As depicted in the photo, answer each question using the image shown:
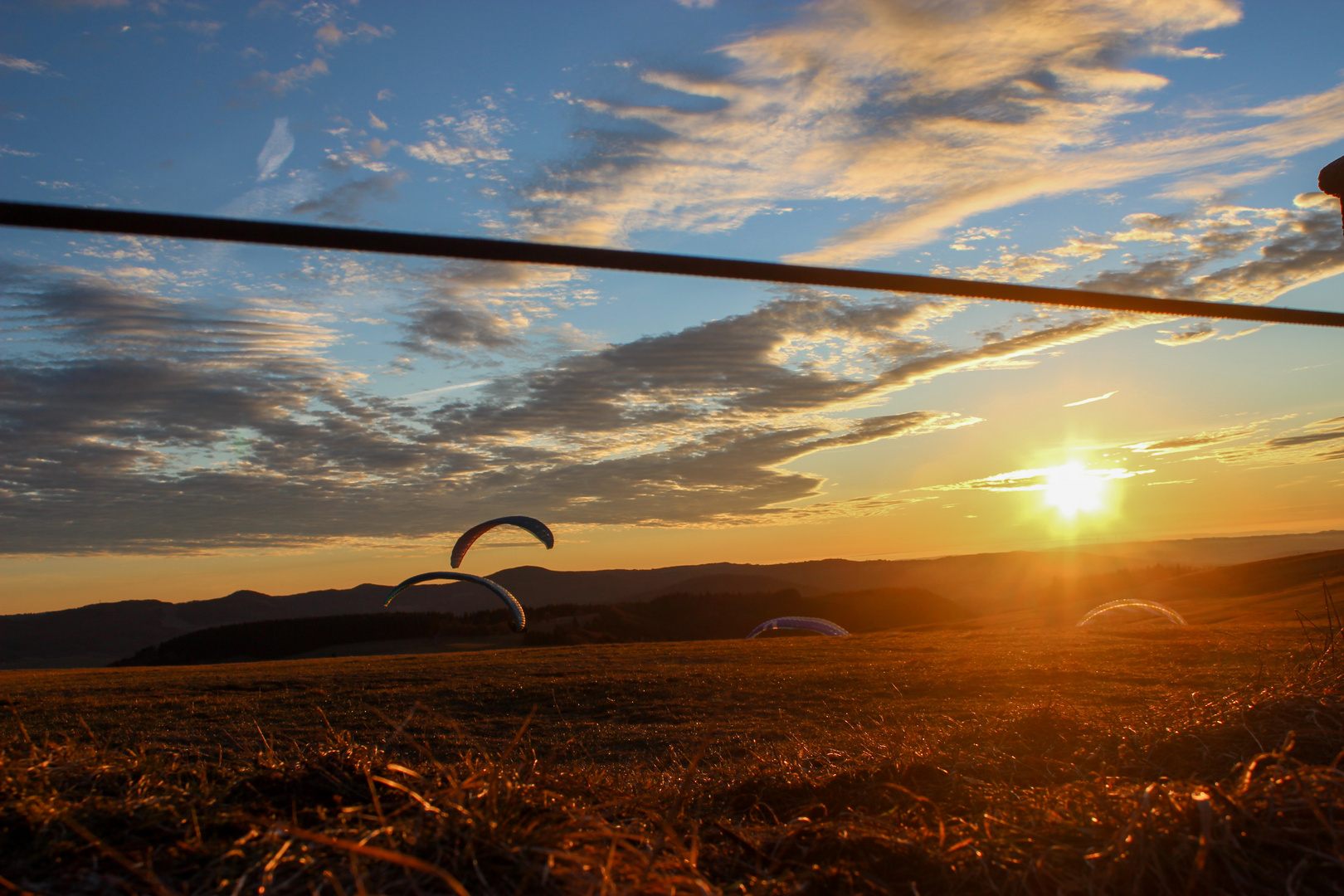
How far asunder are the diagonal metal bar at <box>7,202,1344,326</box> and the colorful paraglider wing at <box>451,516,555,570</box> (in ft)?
97.1

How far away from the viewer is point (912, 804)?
63.8 inches

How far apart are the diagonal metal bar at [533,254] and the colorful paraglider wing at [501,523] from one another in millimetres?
29596

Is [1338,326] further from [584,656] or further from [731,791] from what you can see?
[584,656]

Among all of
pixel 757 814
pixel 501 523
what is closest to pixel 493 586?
pixel 501 523

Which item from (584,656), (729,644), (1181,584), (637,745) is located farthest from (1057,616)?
(637,745)

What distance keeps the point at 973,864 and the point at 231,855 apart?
3.55 ft

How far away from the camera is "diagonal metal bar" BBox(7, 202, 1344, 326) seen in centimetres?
105

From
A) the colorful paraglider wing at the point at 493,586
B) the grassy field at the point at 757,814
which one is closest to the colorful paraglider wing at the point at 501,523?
the colorful paraglider wing at the point at 493,586

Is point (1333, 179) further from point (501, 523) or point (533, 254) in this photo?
point (501, 523)

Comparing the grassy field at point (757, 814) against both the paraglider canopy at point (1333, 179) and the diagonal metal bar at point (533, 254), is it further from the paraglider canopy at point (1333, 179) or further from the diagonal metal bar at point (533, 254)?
the paraglider canopy at point (1333, 179)

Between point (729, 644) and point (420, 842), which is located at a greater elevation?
point (420, 842)

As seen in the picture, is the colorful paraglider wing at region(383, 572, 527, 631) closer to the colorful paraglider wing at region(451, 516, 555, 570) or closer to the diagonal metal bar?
the colorful paraglider wing at region(451, 516, 555, 570)

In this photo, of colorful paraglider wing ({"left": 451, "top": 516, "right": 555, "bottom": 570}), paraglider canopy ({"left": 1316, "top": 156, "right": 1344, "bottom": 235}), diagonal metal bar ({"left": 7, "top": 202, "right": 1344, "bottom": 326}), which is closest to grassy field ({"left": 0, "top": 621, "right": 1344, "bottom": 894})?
diagonal metal bar ({"left": 7, "top": 202, "right": 1344, "bottom": 326})

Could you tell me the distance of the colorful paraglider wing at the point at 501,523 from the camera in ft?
103
